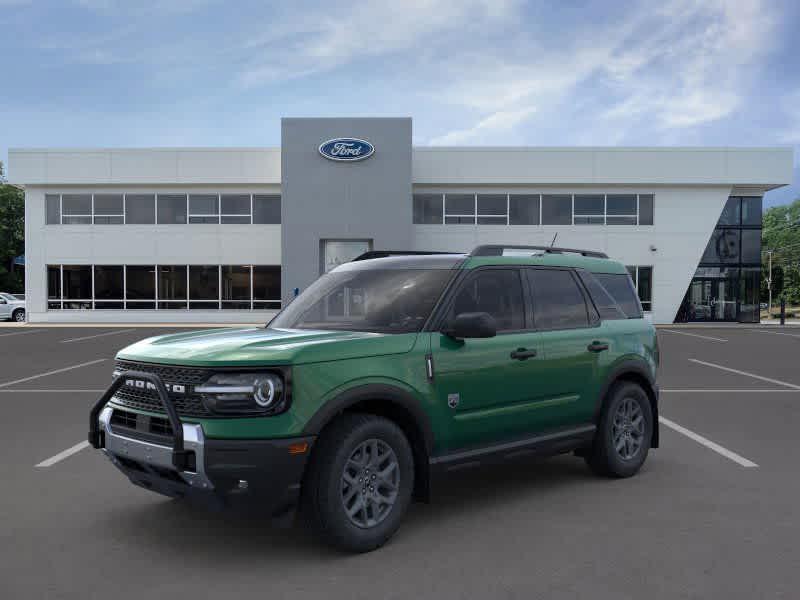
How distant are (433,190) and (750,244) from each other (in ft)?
48.4

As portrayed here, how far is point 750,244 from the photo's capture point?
3281cm

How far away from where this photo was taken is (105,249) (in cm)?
3209

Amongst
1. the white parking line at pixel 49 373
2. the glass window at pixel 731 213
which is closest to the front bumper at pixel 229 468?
the white parking line at pixel 49 373

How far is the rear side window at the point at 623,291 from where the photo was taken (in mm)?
6102

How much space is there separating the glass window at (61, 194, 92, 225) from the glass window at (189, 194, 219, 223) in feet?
15.4

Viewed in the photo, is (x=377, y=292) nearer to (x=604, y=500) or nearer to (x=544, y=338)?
(x=544, y=338)

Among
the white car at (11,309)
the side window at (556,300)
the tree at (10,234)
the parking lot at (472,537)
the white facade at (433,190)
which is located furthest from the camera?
the tree at (10,234)

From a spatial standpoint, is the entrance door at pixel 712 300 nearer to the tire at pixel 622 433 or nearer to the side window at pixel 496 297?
the tire at pixel 622 433

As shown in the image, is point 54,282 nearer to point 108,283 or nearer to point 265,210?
point 108,283

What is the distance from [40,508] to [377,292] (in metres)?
2.80

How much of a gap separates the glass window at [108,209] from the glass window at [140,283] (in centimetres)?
228

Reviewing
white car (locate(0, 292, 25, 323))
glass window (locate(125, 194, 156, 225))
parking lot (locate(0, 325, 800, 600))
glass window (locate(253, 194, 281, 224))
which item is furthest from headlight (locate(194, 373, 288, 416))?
white car (locate(0, 292, 25, 323))

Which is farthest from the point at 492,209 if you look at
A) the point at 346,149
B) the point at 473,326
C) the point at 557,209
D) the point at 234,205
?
the point at 473,326

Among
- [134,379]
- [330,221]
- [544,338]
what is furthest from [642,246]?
[134,379]
